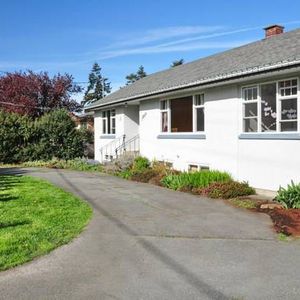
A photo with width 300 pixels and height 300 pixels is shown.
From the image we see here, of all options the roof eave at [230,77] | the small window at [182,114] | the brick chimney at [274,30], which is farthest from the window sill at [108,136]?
the brick chimney at [274,30]

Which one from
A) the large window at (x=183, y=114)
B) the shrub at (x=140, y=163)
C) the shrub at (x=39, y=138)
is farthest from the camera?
the shrub at (x=39, y=138)

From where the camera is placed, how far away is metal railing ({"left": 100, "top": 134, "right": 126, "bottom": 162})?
25269mm

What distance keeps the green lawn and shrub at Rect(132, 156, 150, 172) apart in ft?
18.4

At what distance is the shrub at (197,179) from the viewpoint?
14.4 m

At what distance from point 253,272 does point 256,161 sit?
776 centimetres

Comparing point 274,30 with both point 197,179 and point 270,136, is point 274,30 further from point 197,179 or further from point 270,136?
point 197,179

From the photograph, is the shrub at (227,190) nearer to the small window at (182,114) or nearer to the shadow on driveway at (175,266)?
the shadow on driveway at (175,266)

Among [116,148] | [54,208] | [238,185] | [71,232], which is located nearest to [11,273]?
[71,232]

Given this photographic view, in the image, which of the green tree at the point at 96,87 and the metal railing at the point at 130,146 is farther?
the green tree at the point at 96,87

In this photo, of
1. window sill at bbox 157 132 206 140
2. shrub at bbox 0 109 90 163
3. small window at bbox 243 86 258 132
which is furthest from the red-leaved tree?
small window at bbox 243 86 258 132

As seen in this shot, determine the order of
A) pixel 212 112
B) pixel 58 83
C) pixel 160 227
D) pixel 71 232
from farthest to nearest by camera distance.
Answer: pixel 58 83 < pixel 212 112 < pixel 160 227 < pixel 71 232

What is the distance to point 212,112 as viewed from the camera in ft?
52.5

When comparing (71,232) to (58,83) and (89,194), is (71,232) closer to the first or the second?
(89,194)

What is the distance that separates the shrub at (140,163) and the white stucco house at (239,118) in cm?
42
